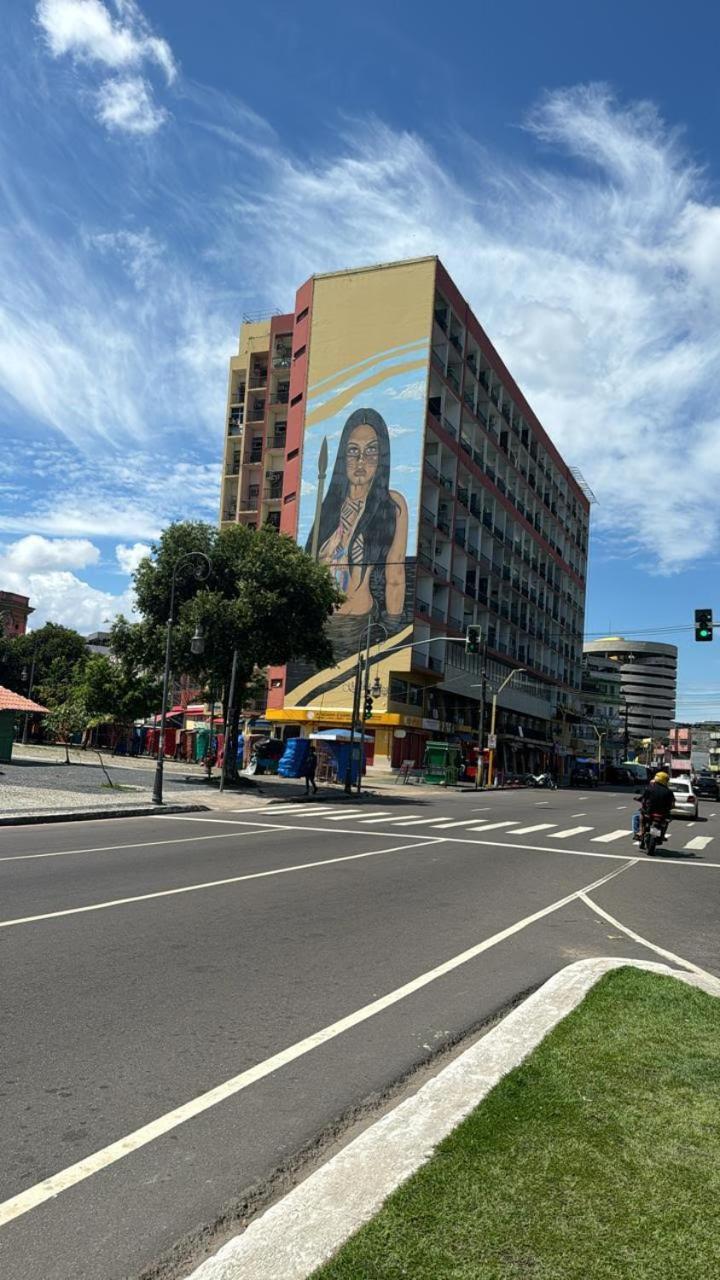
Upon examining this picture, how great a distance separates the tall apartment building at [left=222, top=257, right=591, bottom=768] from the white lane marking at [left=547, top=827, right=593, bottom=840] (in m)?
26.4

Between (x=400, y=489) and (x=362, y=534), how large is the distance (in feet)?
12.3

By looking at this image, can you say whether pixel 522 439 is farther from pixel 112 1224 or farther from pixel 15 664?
pixel 112 1224

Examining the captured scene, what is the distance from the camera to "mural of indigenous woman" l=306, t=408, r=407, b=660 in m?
56.6

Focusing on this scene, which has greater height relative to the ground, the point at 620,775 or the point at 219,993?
the point at 219,993

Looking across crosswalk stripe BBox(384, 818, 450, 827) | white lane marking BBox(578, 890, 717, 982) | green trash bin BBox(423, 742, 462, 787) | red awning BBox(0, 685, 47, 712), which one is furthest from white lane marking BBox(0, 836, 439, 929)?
green trash bin BBox(423, 742, 462, 787)

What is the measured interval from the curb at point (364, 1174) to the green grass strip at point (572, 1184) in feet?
0.27

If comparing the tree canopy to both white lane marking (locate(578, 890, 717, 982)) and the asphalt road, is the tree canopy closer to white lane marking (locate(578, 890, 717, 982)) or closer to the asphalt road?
the asphalt road

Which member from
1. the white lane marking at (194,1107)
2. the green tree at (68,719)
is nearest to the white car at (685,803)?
the green tree at (68,719)

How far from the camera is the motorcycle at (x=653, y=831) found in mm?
17891

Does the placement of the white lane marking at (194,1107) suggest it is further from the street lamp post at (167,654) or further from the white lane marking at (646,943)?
the street lamp post at (167,654)

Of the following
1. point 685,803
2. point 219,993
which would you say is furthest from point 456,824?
point 219,993

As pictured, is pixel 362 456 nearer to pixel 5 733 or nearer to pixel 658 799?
pixel 5 733

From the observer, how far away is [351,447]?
59312 millimetres

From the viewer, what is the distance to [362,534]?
2280 inches
